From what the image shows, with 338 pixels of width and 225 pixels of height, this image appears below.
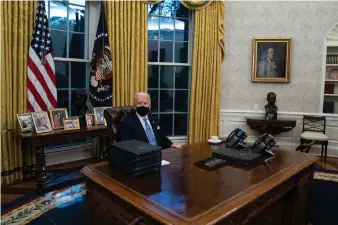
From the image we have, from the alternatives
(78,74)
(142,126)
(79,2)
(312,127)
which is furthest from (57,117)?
(312,127)

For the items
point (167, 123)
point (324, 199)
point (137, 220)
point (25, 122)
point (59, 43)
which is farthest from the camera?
point (167, 123)

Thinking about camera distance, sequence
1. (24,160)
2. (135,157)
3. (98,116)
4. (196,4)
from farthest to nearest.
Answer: (196,4) → (98,116) → (24,160) → (135,157)

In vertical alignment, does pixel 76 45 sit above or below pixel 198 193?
above

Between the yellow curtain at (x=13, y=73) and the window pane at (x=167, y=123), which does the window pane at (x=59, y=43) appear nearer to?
the yellow curtain at (x=13, y=73)

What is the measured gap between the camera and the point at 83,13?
407 cm

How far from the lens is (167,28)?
470 cm

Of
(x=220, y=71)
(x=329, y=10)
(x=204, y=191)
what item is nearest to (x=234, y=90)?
(x=220, y=71)

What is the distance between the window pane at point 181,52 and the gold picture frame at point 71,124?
2174 mm

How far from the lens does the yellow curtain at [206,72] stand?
15.2ft

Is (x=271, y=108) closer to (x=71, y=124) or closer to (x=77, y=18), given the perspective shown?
(x=71, y=124)

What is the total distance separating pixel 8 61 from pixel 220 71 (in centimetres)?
329

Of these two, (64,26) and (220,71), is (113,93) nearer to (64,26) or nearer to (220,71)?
(64,26)

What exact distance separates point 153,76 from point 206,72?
→ 36.9 inches

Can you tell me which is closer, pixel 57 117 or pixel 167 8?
pixel 57 117
